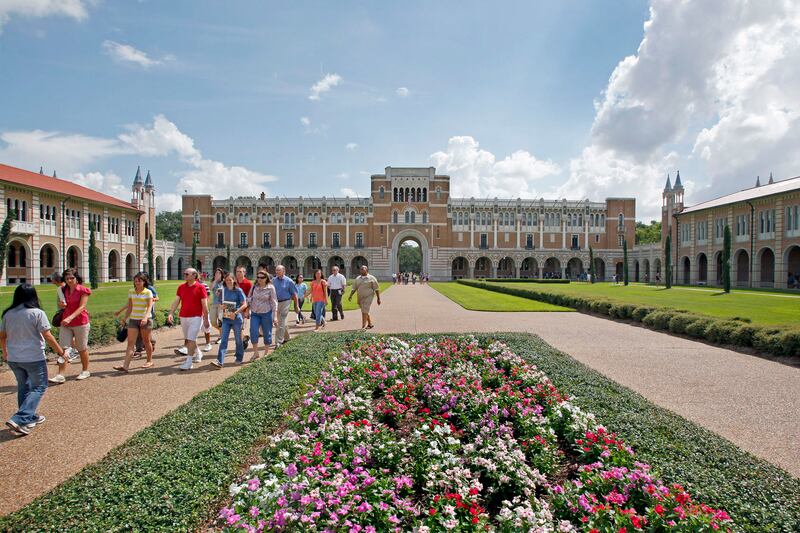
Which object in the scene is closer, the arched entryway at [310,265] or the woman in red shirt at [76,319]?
the woman in red shirt at [76,319]

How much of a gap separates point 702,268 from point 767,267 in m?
7.11

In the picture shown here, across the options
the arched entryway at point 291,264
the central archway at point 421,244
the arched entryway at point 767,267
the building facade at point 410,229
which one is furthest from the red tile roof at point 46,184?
the arched entryway at point 767,267

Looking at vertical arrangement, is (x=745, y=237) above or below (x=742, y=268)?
above

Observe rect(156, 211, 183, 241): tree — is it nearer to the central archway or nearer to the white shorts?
the central archway

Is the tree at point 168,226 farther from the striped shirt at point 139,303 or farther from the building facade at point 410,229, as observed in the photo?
the striped shirt at point 139,303

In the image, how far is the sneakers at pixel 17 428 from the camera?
16.8 ft

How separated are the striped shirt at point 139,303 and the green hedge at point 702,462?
24.0 ft

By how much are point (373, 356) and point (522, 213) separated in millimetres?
60548

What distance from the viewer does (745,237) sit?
131ft

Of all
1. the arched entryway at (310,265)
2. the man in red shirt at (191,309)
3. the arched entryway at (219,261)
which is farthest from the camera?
the arched entryway at (310,265)

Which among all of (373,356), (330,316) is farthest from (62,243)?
(373,356)

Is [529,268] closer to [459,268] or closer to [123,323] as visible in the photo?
[459,268]

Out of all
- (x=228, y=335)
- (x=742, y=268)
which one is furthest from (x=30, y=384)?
(x=742, y=268)

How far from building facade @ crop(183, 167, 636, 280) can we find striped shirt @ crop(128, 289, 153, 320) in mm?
54346
